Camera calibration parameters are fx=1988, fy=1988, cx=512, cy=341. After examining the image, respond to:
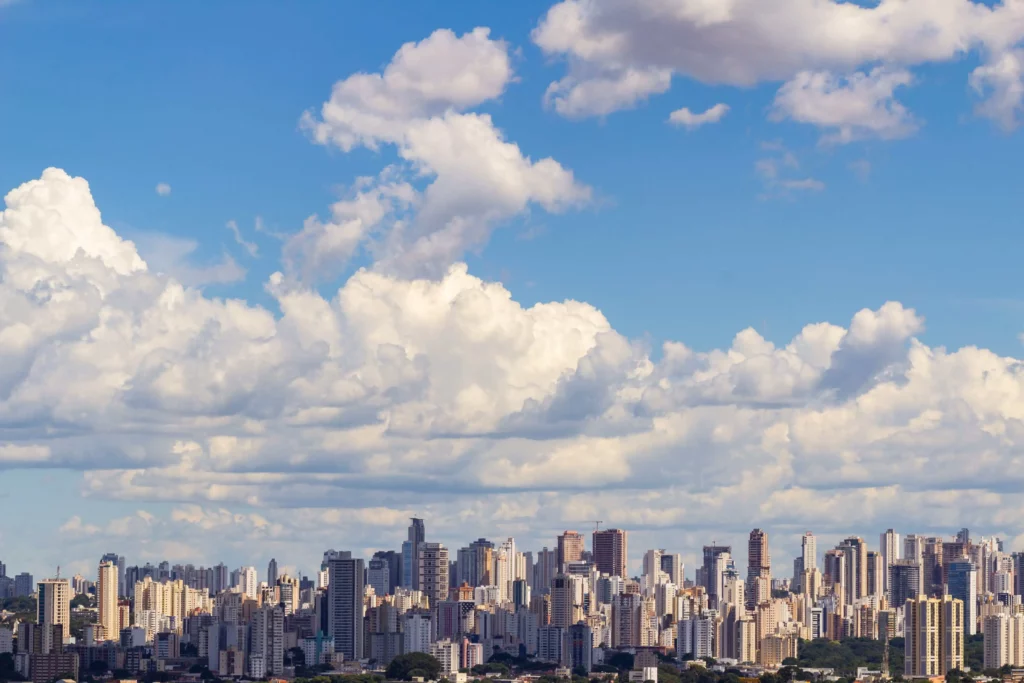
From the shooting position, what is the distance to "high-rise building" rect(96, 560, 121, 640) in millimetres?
122312

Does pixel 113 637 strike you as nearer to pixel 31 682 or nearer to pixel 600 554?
pixel 31 682

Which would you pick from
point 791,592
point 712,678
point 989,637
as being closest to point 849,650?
point 989,637

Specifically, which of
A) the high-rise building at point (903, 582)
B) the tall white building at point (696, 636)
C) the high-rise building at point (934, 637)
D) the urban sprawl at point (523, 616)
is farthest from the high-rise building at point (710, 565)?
the high-rise building at point (934, 637)

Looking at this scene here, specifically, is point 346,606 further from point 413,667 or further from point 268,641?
point 413,667

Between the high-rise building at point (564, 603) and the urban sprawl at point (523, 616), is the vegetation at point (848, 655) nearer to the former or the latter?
the urban sprawl at point (523, 616)

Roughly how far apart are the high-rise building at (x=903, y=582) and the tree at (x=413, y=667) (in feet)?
159

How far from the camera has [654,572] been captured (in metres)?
167

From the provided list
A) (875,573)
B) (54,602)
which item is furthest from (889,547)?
(54,602)

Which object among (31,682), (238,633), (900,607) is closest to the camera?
(31,682)

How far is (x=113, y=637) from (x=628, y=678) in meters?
34.7

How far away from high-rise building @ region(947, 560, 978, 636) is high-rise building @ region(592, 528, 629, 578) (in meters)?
27.8

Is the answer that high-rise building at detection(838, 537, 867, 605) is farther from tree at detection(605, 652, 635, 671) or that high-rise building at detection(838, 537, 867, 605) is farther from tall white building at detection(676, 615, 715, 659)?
tree at detection(605, 652, 635, 671)

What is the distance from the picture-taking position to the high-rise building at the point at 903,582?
145m

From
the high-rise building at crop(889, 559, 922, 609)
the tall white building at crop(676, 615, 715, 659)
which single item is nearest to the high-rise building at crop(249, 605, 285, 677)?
the tall white building at crop(676, 615, 715, 659)
